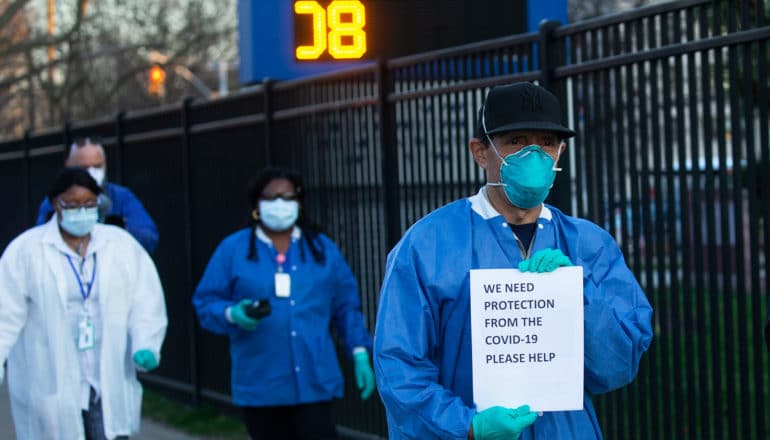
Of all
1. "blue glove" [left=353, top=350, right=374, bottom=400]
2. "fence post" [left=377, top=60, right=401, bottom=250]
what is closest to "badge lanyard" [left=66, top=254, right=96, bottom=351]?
"blue glove" [left=353, top=350, right=374, bottom=400]

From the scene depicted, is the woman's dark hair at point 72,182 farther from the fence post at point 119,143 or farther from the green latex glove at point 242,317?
the fence post at point 119,143

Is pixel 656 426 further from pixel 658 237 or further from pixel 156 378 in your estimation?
pixel 156 378

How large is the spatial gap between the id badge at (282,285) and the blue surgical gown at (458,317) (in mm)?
2993

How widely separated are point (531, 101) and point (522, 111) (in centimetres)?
4

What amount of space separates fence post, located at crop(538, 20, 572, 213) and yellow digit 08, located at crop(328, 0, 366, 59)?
4.48ft

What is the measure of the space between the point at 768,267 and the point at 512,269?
7.39 feet

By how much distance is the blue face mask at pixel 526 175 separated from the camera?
11.8 ft

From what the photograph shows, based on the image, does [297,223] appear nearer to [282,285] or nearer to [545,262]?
[282,285]

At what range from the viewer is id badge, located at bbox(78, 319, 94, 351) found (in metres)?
6.05

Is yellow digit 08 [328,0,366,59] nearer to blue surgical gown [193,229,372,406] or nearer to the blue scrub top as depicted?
blue surgical gown [193,229,372,406]

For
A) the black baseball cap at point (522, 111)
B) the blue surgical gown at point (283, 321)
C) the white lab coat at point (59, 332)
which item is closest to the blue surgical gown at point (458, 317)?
the black baseball cap at point (522, 111)

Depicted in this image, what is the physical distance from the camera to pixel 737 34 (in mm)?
5512

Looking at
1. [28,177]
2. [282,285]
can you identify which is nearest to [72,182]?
[282,285]

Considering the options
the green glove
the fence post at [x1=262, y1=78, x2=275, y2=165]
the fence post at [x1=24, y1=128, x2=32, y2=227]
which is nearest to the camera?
the green glove
